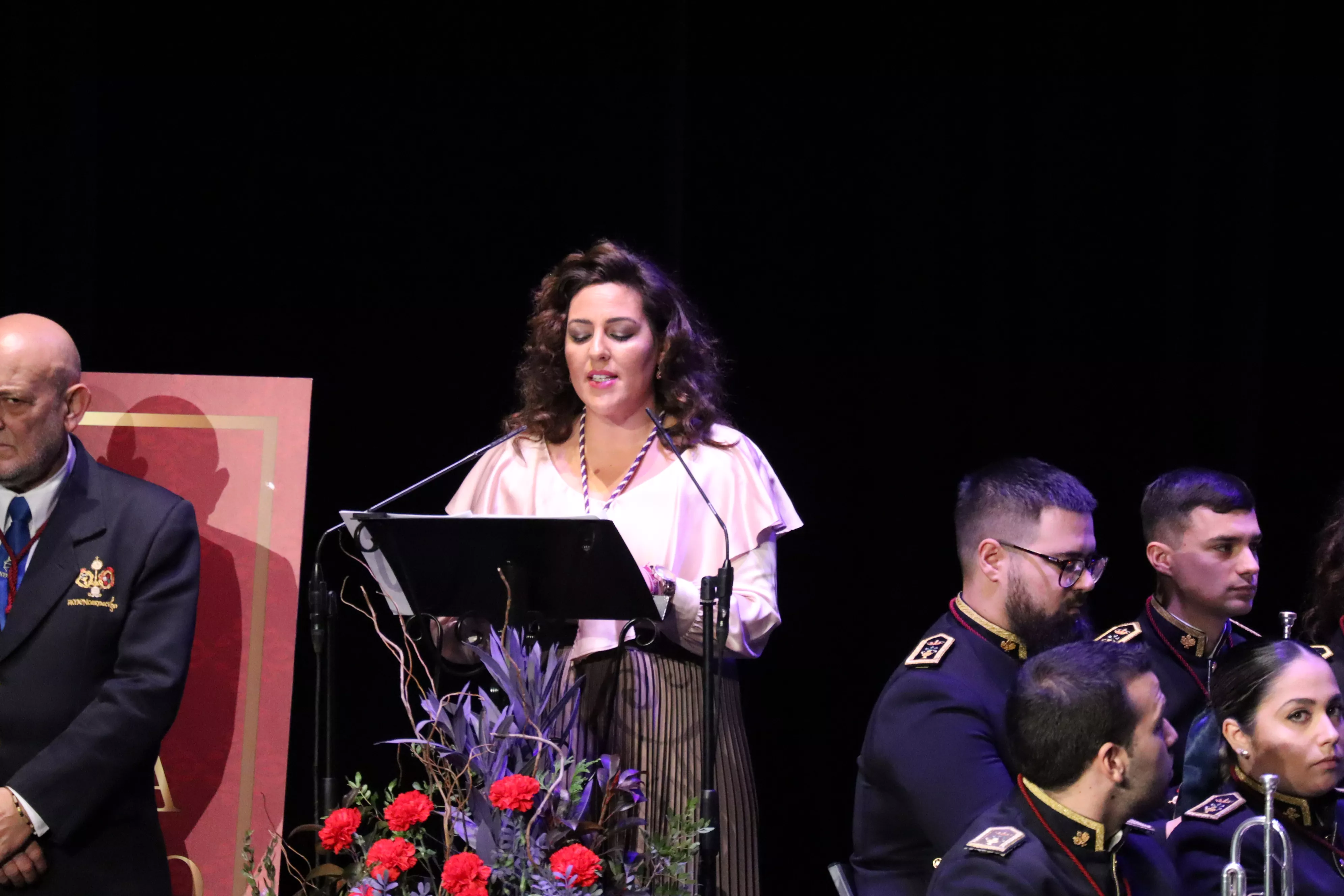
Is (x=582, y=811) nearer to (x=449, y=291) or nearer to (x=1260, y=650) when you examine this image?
(x=1260, y=650)

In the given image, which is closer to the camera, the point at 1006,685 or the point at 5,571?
the point at 1006,685

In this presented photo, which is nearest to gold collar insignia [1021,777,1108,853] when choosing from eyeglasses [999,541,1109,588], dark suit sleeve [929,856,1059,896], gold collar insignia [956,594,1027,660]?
dark suit sleeve [929,856,1059,896]

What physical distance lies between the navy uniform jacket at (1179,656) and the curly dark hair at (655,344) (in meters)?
1.10

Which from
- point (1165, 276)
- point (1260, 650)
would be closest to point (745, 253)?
point (1165, 276)

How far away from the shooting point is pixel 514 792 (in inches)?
94.5

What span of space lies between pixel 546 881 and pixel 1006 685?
103 centimetres

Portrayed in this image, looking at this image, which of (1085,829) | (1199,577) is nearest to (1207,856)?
(1085,829)

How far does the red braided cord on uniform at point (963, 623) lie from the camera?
293 cm

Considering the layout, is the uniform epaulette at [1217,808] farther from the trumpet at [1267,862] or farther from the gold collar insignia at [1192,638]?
the gold collar insignia at [1192,638]

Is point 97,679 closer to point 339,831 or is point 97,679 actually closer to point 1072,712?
point 339,831

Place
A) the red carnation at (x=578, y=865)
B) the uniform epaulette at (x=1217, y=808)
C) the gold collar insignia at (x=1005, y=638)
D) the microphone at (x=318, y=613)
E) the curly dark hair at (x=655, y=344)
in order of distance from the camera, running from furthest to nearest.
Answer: the curly dark hair at (x=655, y=344) → the gold collar insignia at (x=1005, y=638) → the microphone at (x=318, y=613) → the uniform epaulette at (x=1217, y=808) → the red carnation at (x=578, y=865)

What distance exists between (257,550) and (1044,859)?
2108 millimetres

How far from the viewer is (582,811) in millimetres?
2549

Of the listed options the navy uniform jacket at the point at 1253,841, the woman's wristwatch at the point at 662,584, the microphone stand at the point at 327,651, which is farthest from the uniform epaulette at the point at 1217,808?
the microphone stand at the point at 327,651
